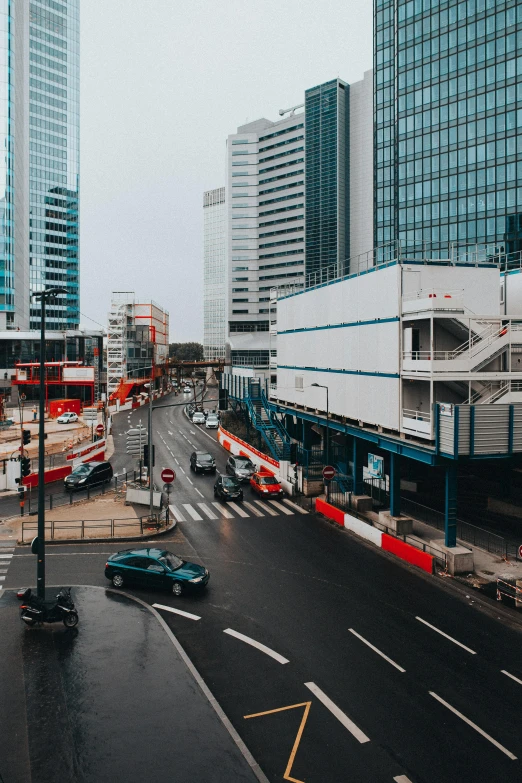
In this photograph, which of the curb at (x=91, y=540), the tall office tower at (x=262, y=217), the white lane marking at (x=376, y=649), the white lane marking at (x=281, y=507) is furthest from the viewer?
the tall office tower at (x=262, y=217)

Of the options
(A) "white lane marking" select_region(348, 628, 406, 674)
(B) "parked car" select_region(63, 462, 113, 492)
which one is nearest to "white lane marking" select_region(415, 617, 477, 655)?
(A) "white lane marking" select_region(348, 628, 406, 674)

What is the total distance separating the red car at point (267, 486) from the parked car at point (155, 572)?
1596cm

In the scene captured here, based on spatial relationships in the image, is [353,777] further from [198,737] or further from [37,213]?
[37,213]

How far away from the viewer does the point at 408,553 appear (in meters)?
24.8

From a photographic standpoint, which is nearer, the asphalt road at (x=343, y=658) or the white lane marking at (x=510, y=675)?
the asphalt road at (x=343, y=658)

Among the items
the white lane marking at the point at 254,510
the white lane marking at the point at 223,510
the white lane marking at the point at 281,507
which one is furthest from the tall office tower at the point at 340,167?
the white lane marking at the point at 223,510

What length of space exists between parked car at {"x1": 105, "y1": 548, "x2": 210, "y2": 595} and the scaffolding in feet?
272

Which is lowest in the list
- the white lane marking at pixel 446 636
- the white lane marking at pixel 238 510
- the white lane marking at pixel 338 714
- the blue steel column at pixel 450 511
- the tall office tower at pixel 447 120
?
the white lane marking at pixel 238 510

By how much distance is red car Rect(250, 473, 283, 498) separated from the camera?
37259mm

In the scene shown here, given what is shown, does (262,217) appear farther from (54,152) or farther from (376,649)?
(376,649)

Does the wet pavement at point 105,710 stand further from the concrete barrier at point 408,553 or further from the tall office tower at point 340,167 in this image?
the tall office tower at point 340,167

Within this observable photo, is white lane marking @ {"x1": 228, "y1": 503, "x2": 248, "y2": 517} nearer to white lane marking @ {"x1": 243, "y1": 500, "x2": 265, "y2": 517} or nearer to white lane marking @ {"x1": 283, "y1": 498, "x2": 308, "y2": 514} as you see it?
white lane marking @ {"x1": 243, "y1": 500, "x2": 265, "y2": 517}

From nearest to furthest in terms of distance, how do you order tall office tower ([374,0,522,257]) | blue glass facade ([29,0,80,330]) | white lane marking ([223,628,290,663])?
white lane marking ([223,628,290,663]) < tall office tower ([374,0,522,257]) < blue glass facade ([29,0,80,330])

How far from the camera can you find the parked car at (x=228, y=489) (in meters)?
36.5
